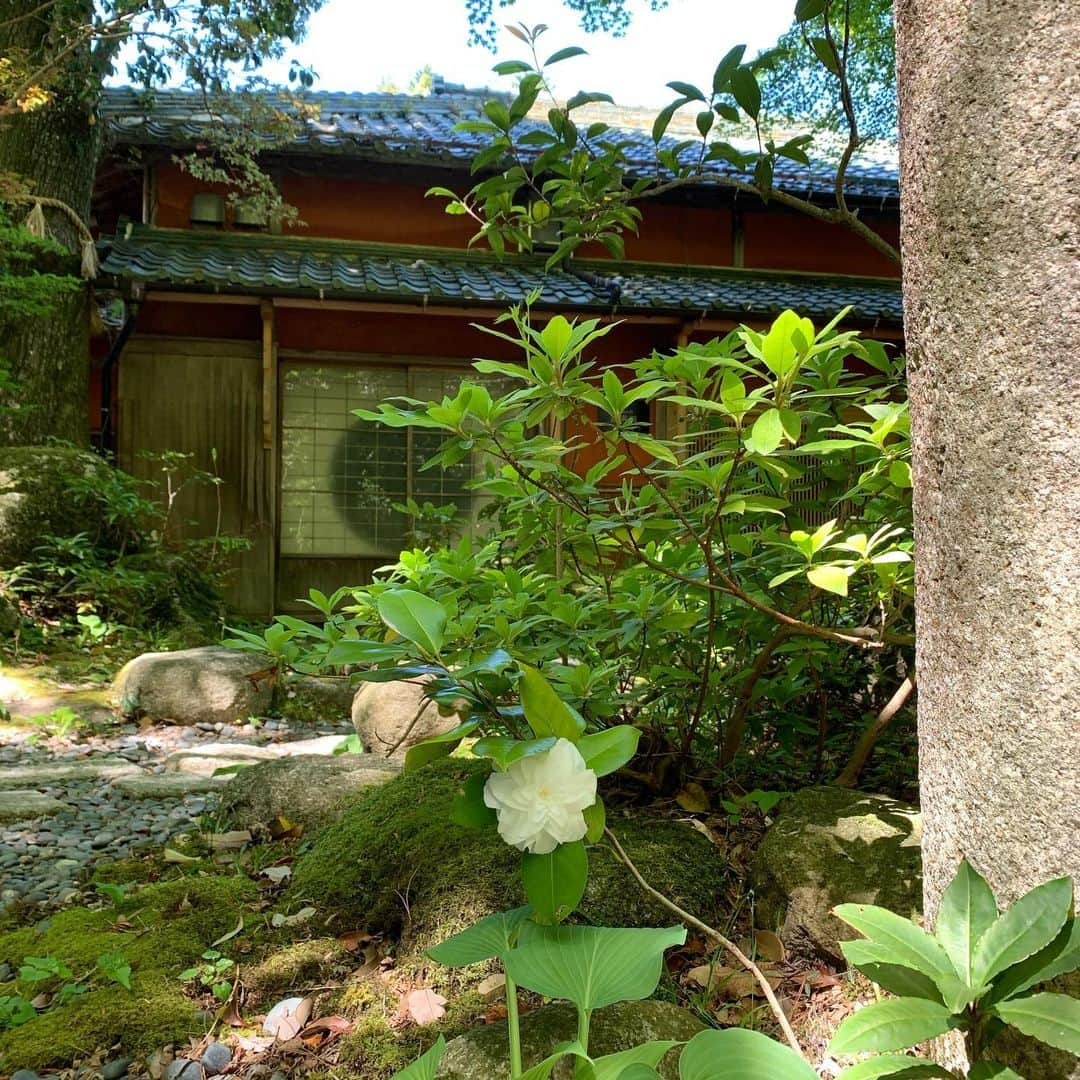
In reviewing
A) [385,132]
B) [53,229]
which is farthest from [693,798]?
[385,132]

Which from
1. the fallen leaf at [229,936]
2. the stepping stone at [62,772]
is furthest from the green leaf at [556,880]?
the stepping stone at [62,772]

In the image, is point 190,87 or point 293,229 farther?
point 293,229

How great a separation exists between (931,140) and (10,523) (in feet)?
22.8

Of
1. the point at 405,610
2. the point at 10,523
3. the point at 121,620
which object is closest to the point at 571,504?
the point at 405,610

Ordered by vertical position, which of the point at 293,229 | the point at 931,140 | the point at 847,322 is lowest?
the point at 931,140

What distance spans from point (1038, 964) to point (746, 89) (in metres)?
1.66

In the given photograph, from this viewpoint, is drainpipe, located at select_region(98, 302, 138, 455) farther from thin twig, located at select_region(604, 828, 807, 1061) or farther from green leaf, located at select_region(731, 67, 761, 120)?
thin twig, located at select_region(604, 828, 807, 1061)

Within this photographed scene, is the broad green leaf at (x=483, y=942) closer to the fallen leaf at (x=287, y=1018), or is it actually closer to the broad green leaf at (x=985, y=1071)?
the broad green leaf at (x=985, y=1071)

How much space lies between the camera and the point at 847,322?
8109 mm

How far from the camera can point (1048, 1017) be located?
2.59 feet

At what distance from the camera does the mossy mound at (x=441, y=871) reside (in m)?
1.80

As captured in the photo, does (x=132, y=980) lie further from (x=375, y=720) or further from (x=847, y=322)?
(x=847, y=322)

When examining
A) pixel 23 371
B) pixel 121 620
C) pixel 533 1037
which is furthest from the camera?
pixel 23 371

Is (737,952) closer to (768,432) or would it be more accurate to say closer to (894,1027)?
(894,1027)
